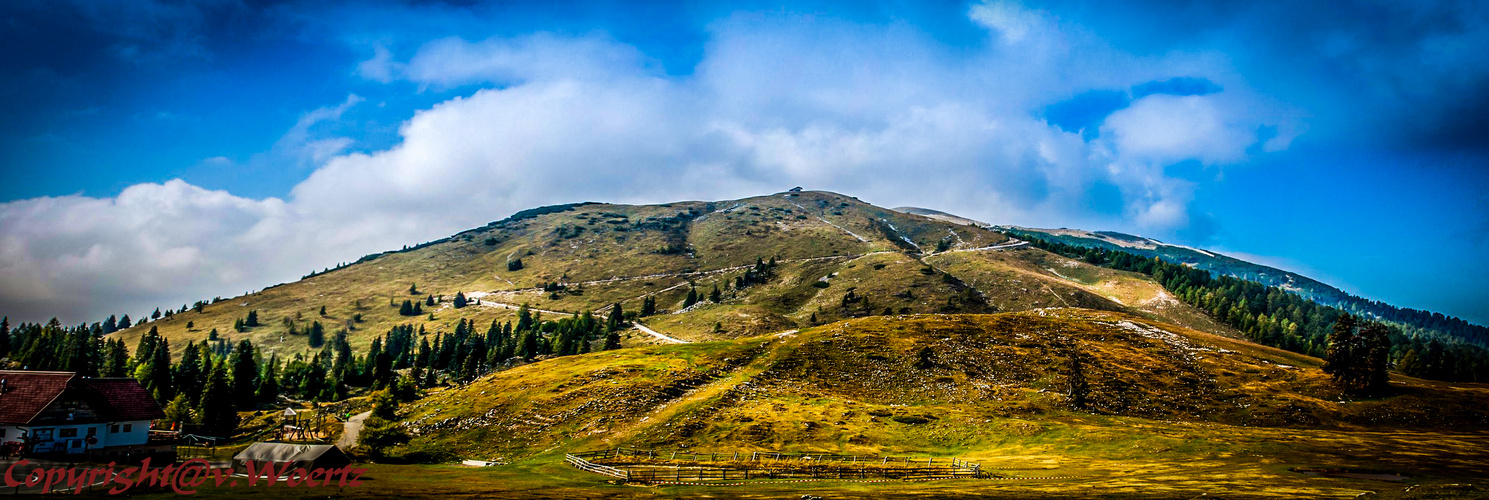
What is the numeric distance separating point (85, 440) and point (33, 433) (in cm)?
594

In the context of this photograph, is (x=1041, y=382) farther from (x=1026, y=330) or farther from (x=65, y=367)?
(x=65, y=367)

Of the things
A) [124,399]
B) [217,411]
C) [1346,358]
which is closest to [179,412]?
[217,411]

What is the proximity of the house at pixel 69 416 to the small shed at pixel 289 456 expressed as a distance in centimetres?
1393

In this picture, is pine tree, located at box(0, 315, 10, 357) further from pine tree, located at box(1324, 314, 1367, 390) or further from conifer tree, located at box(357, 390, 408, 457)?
pine tree, located at box(1324, 314, 1367, 390)

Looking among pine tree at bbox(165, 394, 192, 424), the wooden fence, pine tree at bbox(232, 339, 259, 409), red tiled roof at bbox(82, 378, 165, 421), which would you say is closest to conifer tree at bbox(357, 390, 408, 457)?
red tiled roof at bbox(82, 378, 165, 421)

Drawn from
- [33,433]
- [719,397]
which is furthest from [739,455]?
[33,433]

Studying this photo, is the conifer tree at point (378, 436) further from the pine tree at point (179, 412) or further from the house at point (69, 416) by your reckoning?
the pine tree at point (179, 412)

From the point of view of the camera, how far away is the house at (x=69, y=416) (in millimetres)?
73938

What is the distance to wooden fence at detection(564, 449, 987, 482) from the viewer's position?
73.2 metres

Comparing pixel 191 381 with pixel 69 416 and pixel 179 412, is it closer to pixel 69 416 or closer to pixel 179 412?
pixel 179 412

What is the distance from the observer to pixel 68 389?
255ft

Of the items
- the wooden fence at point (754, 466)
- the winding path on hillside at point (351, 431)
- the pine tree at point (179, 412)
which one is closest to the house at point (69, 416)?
the winding path on hillside at point (351, 431)

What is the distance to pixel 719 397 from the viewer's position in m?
122

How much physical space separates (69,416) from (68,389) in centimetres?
295
